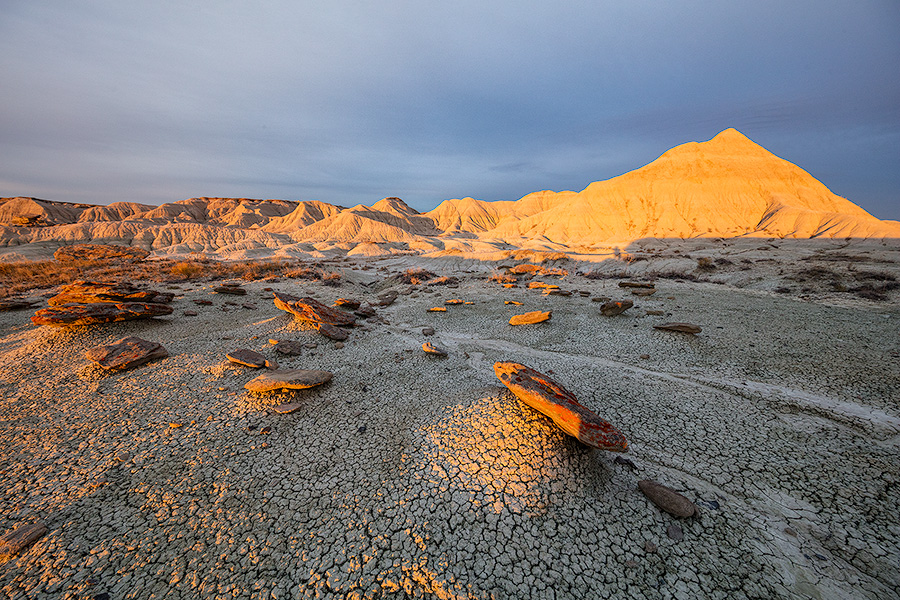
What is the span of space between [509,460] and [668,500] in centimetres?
209

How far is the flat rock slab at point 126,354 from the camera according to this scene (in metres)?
6.74

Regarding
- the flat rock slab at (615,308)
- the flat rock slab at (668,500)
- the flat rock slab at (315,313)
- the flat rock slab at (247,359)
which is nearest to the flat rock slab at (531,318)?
the flat rock slab at (615,308)

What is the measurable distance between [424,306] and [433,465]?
10.9m

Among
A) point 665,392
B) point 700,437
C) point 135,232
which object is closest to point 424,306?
point 665,392

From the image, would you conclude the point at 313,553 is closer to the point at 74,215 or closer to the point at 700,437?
the point at 700,437

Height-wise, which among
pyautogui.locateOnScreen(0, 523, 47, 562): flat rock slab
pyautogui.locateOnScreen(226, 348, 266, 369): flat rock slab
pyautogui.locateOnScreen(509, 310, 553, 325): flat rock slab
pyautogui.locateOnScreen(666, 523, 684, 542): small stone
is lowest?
pyautogui.locateOnScreen(0, 523, 47, 562): flat rock slab

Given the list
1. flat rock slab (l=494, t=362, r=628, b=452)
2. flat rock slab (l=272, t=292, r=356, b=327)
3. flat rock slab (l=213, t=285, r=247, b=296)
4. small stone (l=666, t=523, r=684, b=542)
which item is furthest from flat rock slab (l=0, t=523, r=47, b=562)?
flat rock slab (l=213, t=285, r=247, b=296)

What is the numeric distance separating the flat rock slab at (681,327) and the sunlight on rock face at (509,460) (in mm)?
7853

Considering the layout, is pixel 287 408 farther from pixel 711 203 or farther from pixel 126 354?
pixel 711 203

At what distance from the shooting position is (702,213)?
48906 millimetres

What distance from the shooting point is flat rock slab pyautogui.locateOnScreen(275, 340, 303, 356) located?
8.27 metres

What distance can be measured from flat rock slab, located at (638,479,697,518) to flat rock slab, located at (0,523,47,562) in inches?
290

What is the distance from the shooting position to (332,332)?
9.49 meters

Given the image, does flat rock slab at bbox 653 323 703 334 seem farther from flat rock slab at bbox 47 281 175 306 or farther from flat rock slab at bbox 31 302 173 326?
flat rock slab at bbox 47 281 175 306
